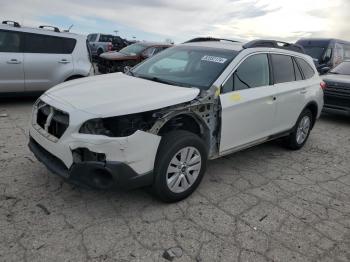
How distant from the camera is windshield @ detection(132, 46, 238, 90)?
4051 millimetres

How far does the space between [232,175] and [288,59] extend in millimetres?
2072

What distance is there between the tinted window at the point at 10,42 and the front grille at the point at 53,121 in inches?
169

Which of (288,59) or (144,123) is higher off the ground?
(288,59)

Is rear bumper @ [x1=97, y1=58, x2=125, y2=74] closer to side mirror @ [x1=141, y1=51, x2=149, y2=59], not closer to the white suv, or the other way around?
→ side mirror @ [x1=141, y1=51, x2=149, y2=59]

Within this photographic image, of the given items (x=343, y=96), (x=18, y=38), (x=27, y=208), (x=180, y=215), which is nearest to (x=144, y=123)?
(x=180, y=215)

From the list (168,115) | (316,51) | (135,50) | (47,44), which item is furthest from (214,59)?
(316,51)

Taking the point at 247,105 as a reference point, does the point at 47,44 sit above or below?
above

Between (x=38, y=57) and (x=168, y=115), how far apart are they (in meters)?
5.25

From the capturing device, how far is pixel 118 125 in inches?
125

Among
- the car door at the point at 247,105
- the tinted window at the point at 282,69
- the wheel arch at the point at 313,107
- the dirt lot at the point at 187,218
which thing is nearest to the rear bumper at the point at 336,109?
the wheel arch at the point at 313,107

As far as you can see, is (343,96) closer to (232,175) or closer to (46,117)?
(232,175)

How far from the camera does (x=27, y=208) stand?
11.0 feet

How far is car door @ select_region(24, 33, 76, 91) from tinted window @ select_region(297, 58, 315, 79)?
16.4ft

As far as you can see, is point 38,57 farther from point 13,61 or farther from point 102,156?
point 102,156
